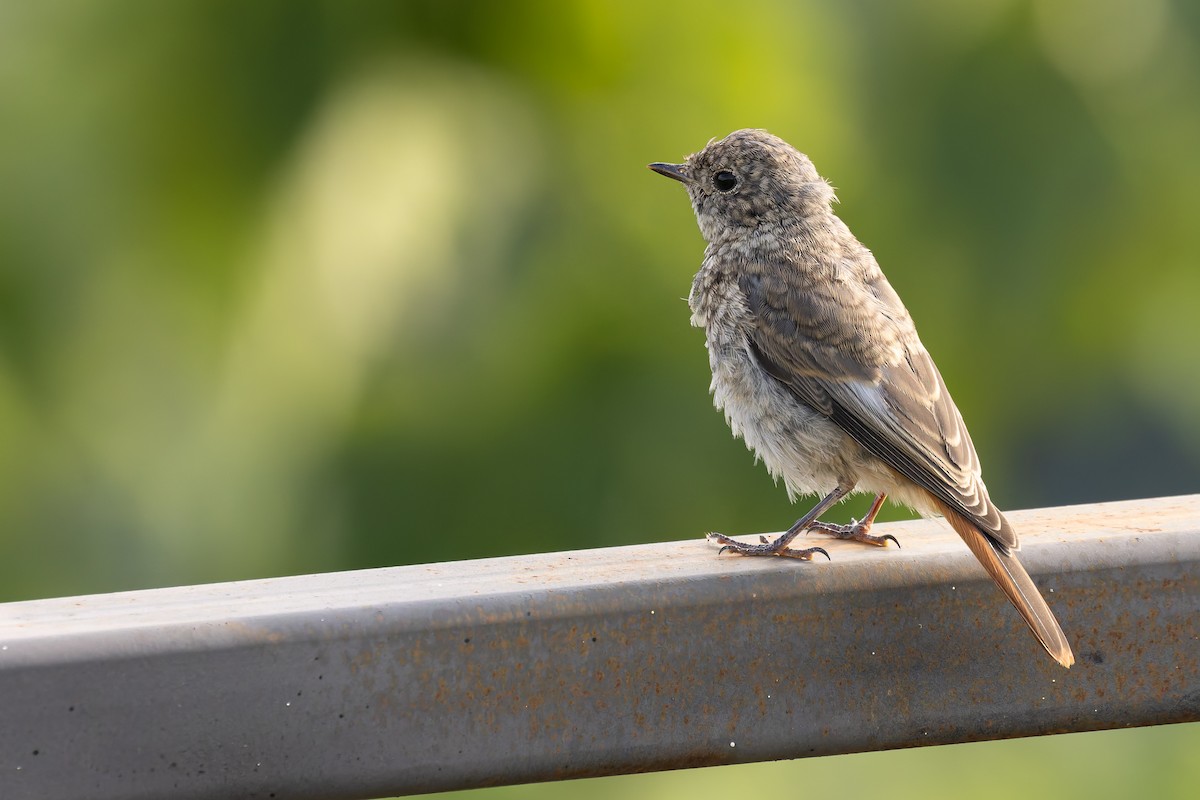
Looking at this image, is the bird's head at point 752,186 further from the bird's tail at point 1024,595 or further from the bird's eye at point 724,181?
the bird's tail at point 1024,595

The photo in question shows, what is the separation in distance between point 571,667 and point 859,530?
1.32m

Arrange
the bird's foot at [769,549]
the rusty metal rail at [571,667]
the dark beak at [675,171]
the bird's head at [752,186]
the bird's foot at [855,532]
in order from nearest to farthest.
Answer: the rusty metal rail at [571,667] < the bird's foot at [769,549] < the bird's foot at [855,532] < the bird's head at [752,186] < the dark beak at [675,171]

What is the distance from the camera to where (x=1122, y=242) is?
7.98 m

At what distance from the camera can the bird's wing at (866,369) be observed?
134 inches

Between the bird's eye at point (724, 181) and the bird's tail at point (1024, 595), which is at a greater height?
the bird's eye at point (724, 181)

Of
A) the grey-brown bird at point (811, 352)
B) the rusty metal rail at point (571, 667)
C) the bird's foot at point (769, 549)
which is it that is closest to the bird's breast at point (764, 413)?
the grey-brown bird at point (811, 352)

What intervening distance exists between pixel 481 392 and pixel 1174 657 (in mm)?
3697

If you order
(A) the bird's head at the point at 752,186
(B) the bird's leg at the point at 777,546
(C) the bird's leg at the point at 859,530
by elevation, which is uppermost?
(A) the bird's head at the point at 752,186

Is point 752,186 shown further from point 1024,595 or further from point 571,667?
point 571,667

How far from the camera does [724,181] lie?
420cm

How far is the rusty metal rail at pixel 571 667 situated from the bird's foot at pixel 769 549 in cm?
17

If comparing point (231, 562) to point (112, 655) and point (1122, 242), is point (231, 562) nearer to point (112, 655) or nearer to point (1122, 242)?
point (112, 655)

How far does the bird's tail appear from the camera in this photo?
7.39 feet

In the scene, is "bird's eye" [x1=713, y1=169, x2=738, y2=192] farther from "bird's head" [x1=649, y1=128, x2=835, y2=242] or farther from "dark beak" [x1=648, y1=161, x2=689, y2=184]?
"dark beak" [x1=648, y1=161, x2=689, y2=184]
